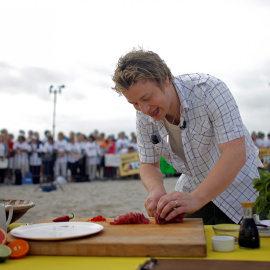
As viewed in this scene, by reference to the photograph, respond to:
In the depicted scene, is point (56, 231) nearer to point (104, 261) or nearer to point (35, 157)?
point (104, 261)

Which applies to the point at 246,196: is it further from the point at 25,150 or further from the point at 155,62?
the point at 25,150

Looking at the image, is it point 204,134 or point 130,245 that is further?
point 204,134

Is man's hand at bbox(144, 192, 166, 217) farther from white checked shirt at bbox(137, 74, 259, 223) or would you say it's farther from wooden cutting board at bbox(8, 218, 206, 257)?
wooden cutting board at bbox(8, 218, 206, 257)

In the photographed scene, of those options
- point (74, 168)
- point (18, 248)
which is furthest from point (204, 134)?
point (74, 168)

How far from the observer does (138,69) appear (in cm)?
204

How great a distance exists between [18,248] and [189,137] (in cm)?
133

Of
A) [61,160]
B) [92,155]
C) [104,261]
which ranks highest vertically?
[92,155]

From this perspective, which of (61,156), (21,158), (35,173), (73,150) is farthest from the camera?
(73,150)

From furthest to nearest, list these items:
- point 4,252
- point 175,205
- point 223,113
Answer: point 223,113, point 175,205, point 4,252

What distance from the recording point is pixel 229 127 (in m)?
2.16

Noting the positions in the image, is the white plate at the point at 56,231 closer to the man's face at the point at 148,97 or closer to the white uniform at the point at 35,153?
the man's face at the point at 148,97

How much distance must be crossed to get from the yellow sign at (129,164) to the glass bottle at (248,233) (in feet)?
47.5

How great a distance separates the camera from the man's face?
6.69 ft

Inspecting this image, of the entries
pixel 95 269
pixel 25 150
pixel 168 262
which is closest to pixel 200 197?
pixel 168 262
